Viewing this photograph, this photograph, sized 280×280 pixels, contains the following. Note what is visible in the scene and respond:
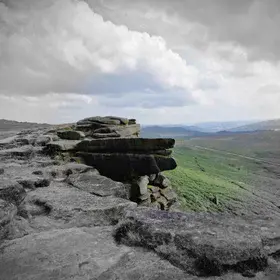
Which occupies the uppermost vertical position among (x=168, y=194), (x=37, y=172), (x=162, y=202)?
(x=37, y=172)

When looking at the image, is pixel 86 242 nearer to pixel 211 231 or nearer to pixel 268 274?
pixel 211 231

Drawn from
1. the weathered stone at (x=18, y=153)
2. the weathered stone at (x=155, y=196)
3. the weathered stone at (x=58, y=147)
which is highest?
the weathered stone at (x=58, y=147)

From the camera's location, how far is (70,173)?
15.2m

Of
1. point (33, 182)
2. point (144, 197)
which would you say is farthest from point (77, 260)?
point (144, 197)

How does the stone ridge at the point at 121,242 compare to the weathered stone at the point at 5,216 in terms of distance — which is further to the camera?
the weathered stone at the point at 5,216

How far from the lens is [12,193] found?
9.91m

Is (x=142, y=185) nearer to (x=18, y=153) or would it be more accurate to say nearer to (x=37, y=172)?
(x=37, y=172)

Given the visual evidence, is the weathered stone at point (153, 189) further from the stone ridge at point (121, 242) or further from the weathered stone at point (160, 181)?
the stone ridge at point (121, 242)

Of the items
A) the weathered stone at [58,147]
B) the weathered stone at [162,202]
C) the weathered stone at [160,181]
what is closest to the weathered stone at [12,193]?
the weathered stone at [58,147]

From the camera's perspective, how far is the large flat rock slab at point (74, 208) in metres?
9.38

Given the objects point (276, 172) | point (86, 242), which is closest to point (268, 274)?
point (86, 242)

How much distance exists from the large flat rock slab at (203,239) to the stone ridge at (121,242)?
18 millimetres

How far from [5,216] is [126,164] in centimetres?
982

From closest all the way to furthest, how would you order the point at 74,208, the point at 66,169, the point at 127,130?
the point at 74,208
the point at 66,169
the point at 127,130
